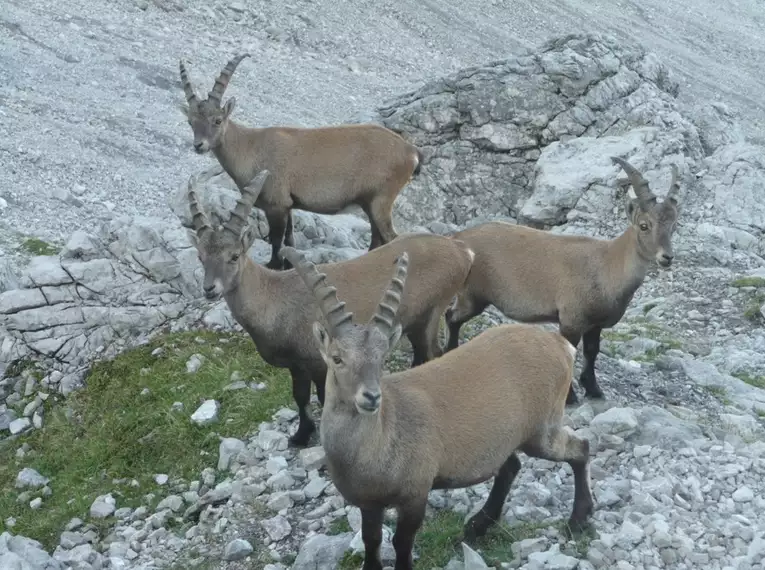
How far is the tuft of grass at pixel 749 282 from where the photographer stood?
14680 mm

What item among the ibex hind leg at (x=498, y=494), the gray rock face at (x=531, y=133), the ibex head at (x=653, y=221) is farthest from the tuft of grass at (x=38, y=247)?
the ibex hind leg at (x=498, y=494)

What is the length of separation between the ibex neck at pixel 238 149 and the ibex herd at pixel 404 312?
2 centimetres

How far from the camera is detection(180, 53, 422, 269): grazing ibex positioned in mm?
12672

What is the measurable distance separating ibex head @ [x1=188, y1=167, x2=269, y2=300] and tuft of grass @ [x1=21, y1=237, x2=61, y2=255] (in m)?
4.80

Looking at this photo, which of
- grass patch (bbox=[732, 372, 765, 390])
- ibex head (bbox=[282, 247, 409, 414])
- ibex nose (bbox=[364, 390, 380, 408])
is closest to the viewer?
ibex nose (bbox=[364, 390, 380, 408])

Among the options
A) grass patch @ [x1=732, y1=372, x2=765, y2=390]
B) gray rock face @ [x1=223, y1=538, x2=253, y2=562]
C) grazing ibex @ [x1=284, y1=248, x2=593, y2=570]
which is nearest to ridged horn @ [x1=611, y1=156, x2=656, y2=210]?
grass patch @ [x1=732, y1=372, x2=765, y2=390]

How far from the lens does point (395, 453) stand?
686cm

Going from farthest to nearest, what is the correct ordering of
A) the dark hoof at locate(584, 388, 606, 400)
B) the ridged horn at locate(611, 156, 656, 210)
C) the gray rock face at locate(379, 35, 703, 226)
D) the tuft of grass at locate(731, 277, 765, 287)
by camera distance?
the gray rock face at locate(379, 35, 703, 226) → the tuft of grass at locate(731, 277, 765, 287) → the ridged horn at locate(611, 156, 656, 210) → the dark hoof at locate(584, 388, 606, 400)

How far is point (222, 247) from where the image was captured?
31.0 ft

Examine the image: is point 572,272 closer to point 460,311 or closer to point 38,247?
point 460,311

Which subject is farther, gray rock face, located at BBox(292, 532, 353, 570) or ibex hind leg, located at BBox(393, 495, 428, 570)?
gray rock face, located at BBox(292, 532, 353, 570)

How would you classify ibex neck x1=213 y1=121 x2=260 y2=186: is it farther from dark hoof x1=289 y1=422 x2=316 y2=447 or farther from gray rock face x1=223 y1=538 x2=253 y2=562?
gray rock face x1=223 y1=538 x2=253 y2=562

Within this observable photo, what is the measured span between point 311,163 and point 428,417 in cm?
629

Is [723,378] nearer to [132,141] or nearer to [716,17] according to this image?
[132,141]
